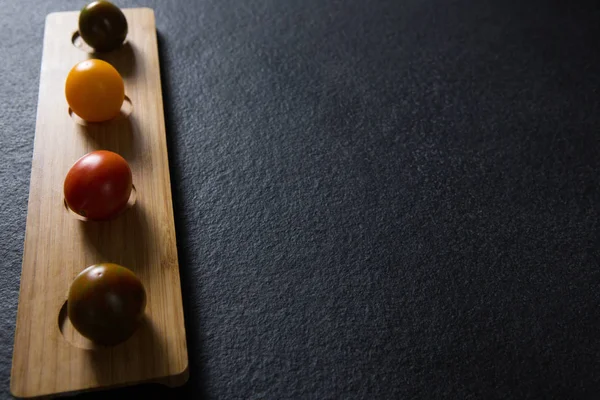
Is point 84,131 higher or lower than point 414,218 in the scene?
lower

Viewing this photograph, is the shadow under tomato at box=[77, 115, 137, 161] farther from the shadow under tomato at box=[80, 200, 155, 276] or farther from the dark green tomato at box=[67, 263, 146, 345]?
the dark green tomato at box=[67, 263, 146, 345]

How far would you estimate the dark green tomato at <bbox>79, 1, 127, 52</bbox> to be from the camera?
1.62 m

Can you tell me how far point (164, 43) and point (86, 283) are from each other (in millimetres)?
932

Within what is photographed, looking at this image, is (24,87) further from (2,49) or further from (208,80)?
(208,80)

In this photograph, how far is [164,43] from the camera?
1.85 m

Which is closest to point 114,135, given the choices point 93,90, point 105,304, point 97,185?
point 93,90

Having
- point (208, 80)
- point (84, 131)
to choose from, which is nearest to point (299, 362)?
point (84, 131)

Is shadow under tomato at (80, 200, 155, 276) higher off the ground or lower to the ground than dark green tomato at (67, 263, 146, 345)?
lower

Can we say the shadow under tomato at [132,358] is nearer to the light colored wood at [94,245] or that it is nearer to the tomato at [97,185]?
the light colored wood at [94,245]

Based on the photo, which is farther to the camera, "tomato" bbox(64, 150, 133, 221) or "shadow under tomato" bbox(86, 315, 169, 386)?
"tomato" bbox(64, 150, 133, 221)

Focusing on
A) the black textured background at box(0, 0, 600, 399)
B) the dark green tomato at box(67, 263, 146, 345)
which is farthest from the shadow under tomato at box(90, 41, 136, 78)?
the dark green tomato at box(67, 263, 146, 345)

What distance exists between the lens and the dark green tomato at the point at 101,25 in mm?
1615

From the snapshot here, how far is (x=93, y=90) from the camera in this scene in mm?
1418

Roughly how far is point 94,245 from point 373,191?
61cm
